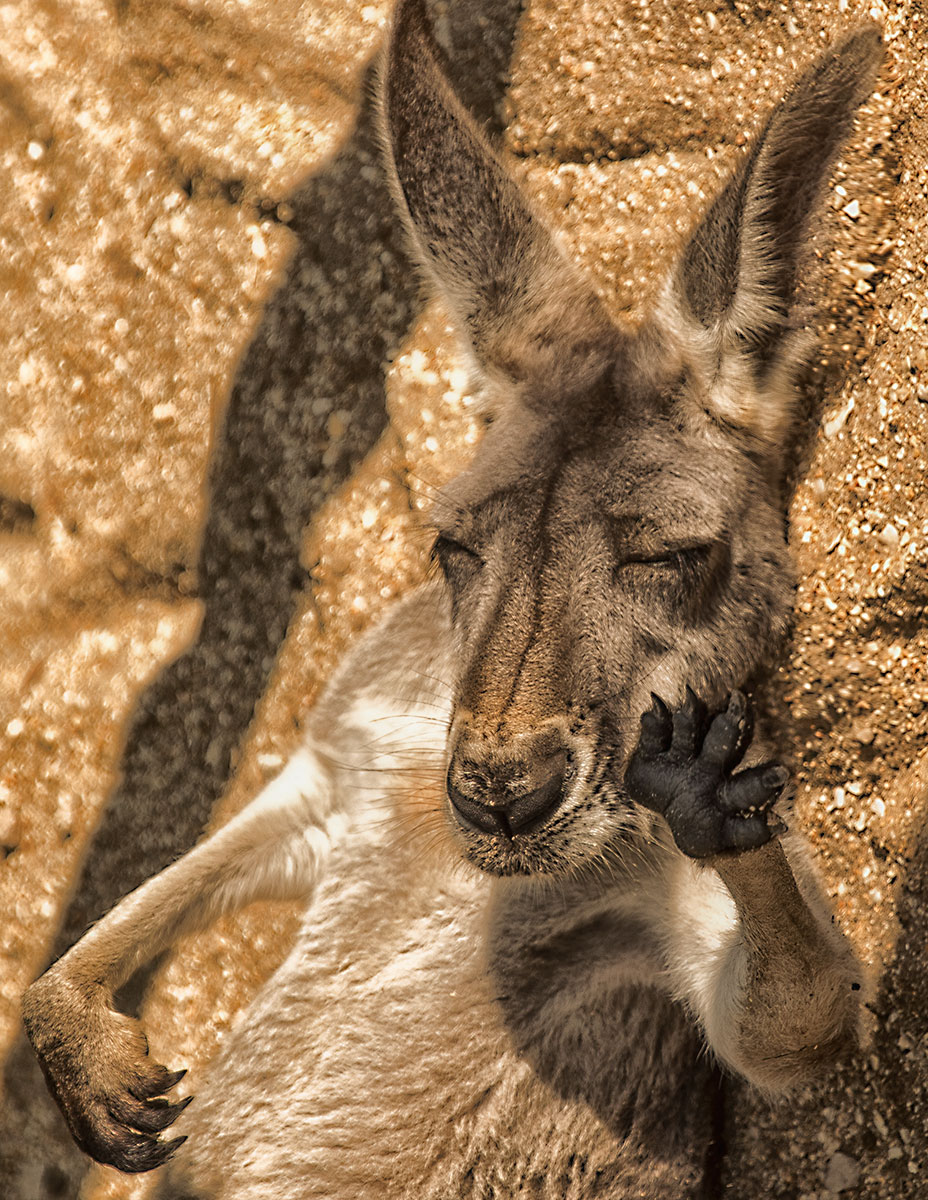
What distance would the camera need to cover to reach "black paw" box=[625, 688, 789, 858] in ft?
4.94

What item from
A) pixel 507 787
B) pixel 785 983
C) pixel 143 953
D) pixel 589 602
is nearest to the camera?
pixel 507 787

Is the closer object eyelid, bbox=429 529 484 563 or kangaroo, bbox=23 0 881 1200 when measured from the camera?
kangaroo, bbox=23 0 881 1200

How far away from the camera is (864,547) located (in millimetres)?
2303

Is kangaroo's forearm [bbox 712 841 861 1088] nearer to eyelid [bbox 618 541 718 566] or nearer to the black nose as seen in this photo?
the black nose

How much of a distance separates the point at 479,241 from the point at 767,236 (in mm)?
539

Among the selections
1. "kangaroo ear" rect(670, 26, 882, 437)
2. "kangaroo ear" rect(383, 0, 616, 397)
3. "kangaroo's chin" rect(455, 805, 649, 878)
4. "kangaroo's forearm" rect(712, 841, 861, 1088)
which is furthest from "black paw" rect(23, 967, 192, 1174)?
"kangaroo ear" rect(670, 26, 882, 437)

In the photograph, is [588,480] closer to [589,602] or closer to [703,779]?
[589,602]

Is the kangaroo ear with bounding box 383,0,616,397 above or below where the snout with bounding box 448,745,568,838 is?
above

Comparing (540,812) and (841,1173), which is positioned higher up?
(540,812)

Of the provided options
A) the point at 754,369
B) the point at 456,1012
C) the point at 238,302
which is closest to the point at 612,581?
the point at 754,369

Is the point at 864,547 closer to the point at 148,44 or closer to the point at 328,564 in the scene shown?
the point at 328,564

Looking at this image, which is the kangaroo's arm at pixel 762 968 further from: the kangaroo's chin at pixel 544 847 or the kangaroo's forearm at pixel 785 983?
the kangaroo's chin at pixel 544 847

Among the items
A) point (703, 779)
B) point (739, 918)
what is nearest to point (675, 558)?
point (703, 779)

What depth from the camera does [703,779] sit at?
1.53 metres
